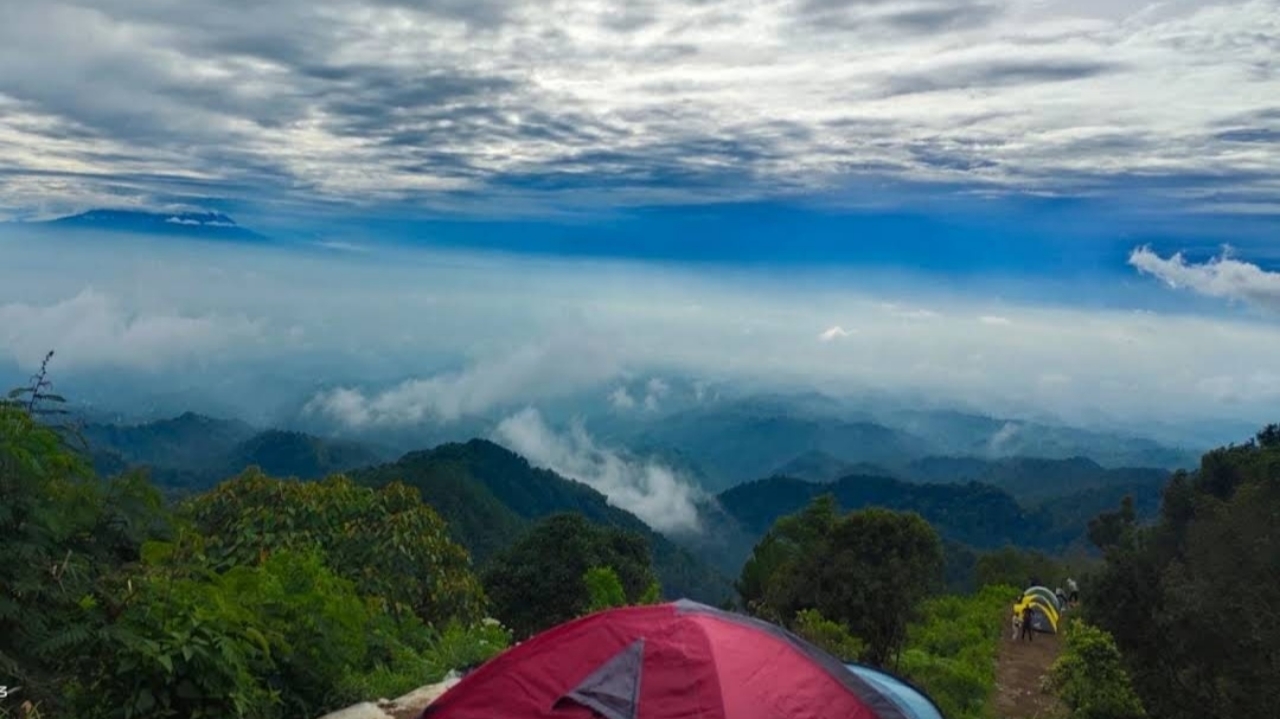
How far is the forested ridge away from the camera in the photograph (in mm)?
6234

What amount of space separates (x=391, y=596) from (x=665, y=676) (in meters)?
10.3

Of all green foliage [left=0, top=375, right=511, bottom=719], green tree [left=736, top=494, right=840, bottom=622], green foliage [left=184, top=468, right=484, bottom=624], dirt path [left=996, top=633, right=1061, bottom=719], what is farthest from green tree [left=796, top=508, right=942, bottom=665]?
green foliage [left=0, top=375, right=511, bottom=719]

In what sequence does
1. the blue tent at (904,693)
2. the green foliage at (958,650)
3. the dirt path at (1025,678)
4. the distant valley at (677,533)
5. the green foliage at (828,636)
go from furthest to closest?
the distant valley at (677,533) → the dirt path at (1025,678) → the green foliage at (828,636) → the green foliage at (958,650) → the blue tent at (904,693)

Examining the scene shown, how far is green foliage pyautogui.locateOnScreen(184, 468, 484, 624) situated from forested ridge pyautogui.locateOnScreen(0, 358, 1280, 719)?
5 cm

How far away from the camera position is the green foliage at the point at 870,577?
2486 cm

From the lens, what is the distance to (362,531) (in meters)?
16.0

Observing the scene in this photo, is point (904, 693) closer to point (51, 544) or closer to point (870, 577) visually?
point (51, 544)

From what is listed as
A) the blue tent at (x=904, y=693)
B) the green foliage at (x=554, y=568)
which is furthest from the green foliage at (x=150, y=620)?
the green foliage at (x=554, y=568)

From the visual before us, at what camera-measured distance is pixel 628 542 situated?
137 ft

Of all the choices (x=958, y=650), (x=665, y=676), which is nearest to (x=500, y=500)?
(x=958, y=650)

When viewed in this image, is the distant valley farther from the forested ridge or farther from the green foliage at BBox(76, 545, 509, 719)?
the green foliage at BBox(76, 545, 509, 719)

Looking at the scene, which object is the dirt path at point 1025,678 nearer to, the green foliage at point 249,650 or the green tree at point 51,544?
the green foliage at point 249,650

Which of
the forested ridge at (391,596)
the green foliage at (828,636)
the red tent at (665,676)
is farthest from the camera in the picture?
the green foliage at (828,636)

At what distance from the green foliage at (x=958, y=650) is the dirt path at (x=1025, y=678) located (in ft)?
0.94
